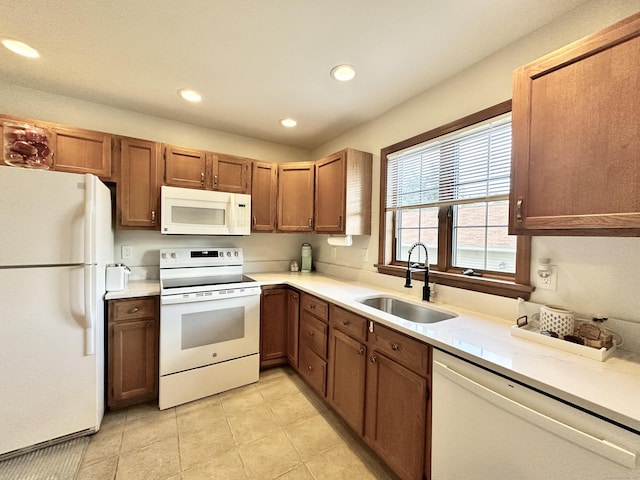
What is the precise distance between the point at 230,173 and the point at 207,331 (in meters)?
1.54

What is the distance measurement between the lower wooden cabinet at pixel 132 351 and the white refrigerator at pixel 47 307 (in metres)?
0.24

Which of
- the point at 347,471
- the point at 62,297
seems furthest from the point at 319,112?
the point at 347,471

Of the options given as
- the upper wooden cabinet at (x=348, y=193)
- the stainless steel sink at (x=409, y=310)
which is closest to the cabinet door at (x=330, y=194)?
→ the upper wooden cabinet at (x=348, y=193)

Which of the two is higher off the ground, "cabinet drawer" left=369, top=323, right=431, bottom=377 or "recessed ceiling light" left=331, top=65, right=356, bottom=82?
"recessed ceiling light" left=331, top=65, right=356, bottom=82

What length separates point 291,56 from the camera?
66.4 inches

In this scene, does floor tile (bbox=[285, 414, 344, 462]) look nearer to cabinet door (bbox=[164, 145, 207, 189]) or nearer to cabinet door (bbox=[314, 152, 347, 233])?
cabinet door (bbox=[314, 152, 347, 233])

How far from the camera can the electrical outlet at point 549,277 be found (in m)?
1.35

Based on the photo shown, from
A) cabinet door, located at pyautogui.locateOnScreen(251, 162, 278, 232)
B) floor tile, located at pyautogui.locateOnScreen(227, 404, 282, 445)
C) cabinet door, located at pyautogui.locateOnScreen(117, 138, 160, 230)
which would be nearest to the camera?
floor tile, located at pyautogui.locateOnScreen(227, 404, 282, 445)

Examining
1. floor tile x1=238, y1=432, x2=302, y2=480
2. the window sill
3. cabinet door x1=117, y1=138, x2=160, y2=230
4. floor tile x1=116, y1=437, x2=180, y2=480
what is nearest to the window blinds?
the window sill

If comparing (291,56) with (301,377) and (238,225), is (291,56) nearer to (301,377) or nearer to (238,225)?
(238,225)

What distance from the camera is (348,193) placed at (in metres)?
2.46

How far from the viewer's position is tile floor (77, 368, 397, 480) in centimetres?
152

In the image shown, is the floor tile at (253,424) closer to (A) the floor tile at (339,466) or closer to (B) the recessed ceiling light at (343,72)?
(A) the floor tile at (339,466)

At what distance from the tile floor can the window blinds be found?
180 cm
